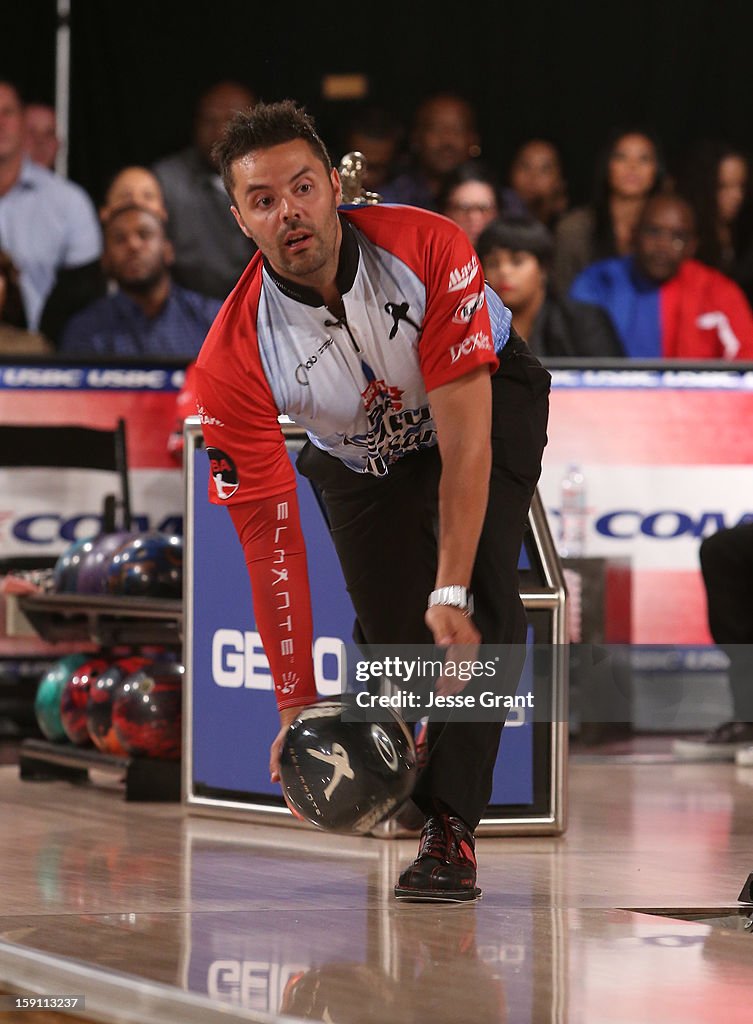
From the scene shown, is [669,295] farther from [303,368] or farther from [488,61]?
[303,368]

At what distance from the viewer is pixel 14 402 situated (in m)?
6.27

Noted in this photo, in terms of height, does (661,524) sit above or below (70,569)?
above

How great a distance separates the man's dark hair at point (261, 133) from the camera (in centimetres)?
288

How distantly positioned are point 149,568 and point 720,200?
375cm

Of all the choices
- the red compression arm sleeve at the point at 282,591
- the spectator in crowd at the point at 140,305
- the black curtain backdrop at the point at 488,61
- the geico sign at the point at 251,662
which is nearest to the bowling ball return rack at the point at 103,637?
the geico sign at the point at 251,662

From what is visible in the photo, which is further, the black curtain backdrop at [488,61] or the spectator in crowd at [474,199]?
the black curtain backdrop at [488,61]

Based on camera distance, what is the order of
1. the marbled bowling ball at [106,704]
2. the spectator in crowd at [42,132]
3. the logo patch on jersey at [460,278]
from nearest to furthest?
1. the logo patch on jersey at [460,278]
2. the marbled bowling ball at [106,704]
3. the spectator in crowd at [42,132]

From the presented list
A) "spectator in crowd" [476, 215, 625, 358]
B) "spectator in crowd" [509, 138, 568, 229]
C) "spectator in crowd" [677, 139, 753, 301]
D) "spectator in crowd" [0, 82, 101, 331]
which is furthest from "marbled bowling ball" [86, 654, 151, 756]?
"spectator in crowd" [677, 139, 753, 301]

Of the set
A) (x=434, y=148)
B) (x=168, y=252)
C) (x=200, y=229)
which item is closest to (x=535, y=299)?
(x=434, y=148)

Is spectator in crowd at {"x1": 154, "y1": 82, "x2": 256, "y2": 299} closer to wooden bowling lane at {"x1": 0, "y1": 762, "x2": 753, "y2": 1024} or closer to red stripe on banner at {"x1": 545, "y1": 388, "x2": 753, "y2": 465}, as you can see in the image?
red stripe on banner at {"x1": 545, "y1": 388, "x2": 753, "y2": 465}

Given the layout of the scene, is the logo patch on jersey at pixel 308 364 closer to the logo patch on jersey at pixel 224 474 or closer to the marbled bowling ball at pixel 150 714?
the logo patch on jersey at pixel 224 474

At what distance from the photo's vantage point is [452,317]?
291 centimetres

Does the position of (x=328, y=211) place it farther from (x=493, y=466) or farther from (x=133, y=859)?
(x=133, y=859)

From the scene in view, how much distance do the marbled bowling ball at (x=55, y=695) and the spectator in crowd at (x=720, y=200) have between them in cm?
368
